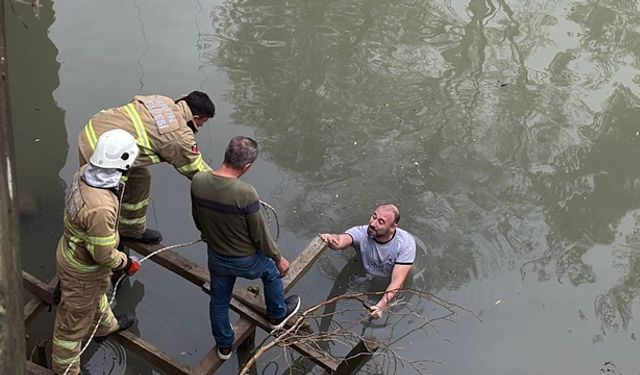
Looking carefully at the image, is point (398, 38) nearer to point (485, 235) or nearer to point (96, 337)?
point (485, 235)

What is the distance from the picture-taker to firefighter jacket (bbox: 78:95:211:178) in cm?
501

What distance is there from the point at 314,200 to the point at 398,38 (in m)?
3.33

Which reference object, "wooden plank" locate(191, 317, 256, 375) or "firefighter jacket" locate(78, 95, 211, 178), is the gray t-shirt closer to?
"wooden plank" locate(191, 317, 256, 375)

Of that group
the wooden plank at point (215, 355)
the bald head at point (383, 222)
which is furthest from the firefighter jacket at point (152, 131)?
the bald head at point (383, 222)

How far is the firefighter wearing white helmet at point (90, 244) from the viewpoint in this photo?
169 inches

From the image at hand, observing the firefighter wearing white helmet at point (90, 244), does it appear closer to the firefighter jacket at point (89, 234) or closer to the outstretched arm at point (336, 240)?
the firefighter jacket at point (89, 234)

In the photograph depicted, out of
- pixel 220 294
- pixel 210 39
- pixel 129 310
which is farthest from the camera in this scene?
pixel 210 39

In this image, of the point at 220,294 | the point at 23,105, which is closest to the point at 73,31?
the point at 23,105

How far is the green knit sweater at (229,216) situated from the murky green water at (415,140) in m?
1.59

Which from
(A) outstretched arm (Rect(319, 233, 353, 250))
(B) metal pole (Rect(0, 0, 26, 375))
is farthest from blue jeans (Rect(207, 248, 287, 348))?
(B) metal pole (Rect(0, 0, 26, 375))

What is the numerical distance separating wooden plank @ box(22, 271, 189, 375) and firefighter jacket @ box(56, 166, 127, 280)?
712mm

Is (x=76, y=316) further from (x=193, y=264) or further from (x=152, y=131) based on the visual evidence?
(x=152, y=131)

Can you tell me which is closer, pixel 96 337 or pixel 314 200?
pixel 96 337

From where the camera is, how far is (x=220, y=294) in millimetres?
5039
